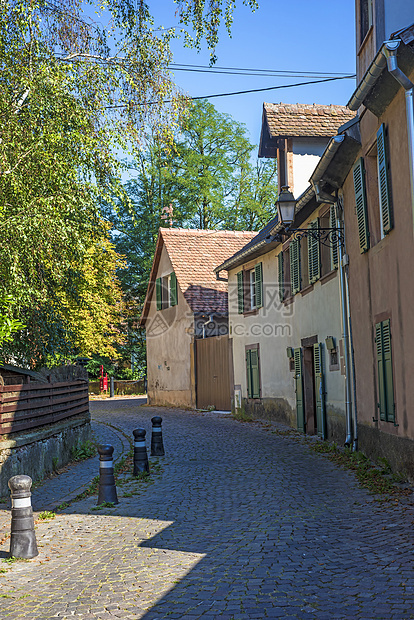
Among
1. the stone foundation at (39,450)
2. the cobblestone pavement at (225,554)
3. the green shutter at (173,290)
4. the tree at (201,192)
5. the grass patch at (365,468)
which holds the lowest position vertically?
the cobblestone pavement at (225,554)

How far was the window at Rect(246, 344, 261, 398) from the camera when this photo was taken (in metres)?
22.8

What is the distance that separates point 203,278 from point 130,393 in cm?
1692

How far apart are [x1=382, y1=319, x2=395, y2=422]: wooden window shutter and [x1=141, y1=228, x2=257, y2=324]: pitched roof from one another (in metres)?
18.2

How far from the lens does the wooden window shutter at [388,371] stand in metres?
10.4

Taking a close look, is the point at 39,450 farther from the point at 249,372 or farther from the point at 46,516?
the point at 249,372

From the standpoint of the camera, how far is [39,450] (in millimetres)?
11406

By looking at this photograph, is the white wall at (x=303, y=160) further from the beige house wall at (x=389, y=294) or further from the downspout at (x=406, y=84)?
the downspout at (x=406, y=84)

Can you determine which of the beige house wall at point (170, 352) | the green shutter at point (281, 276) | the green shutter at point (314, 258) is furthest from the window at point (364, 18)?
the beige house wall at point (170, 352)

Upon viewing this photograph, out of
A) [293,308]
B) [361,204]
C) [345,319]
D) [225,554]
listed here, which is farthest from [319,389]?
[225,554]

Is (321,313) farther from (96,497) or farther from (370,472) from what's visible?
(96,497)

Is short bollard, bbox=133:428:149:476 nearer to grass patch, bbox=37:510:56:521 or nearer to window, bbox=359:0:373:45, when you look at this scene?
grass patch, bbox=37:510:56:521

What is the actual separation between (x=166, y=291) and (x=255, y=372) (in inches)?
398

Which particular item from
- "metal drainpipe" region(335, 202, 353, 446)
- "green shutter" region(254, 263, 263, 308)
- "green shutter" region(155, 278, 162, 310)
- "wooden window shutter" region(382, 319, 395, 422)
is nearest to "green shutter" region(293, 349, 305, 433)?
"metal drainpipe" region(335, 202, 353, 446)

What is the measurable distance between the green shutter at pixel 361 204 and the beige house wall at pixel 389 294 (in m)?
0.11
